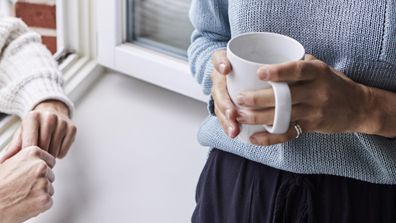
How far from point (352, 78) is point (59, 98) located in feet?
1.61

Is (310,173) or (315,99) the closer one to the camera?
(315,99)

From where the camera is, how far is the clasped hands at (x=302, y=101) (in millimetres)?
544

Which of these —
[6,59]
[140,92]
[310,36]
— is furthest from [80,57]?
[310,36]

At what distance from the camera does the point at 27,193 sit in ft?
2.62

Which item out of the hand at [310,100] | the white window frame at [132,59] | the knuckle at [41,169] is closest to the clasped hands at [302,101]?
the hand at [310,100]

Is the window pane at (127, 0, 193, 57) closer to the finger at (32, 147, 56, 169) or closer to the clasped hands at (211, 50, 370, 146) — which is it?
the finger at (32, 147, 56, 169)

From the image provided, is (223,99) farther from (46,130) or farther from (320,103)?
(46,130)

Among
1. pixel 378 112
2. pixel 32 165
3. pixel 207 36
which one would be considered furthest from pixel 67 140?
pixel 378 112

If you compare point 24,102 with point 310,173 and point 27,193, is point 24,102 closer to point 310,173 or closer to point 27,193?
point 27,193

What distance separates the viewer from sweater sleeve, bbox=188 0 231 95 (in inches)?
30.8

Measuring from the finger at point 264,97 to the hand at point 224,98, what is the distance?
0.8 inches

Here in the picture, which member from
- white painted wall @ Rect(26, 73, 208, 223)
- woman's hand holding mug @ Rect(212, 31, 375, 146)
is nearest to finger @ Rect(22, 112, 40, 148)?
white painted wall @ Rect(26, 73, 208, 223)

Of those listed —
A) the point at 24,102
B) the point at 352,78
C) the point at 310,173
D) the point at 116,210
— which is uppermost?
the point at 352,78

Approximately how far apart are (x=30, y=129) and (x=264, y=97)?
0.45 m
